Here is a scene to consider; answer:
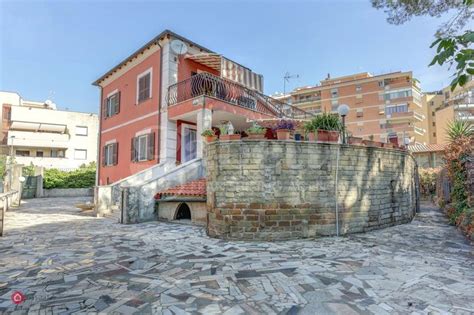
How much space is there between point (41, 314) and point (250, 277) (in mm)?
2697

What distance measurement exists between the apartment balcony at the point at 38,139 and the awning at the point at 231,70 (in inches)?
1157

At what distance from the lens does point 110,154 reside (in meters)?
18.2

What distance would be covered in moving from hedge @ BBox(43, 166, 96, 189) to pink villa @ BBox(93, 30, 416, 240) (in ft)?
26.7

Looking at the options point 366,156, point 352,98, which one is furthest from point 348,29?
point 352,98

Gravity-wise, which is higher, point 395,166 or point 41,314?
point 395,166

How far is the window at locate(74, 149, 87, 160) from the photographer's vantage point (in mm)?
36766

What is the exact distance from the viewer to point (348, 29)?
9.80m

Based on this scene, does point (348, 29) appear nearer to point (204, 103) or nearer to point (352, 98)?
point (204, 103)

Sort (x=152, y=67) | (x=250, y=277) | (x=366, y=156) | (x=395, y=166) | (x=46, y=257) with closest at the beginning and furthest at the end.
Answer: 1. (x=250, y=277)
2. (x=46, y=257)
3. (x=366, y=156)
4. (x=395, y=166)
5. (x=152, y=67)

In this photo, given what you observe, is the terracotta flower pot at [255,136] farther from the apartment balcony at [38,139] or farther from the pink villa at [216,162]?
the apartment balcony at [38,139]

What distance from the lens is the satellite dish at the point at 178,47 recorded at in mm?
13284

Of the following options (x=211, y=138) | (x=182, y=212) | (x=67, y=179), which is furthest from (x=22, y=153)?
(x=211, y=138)

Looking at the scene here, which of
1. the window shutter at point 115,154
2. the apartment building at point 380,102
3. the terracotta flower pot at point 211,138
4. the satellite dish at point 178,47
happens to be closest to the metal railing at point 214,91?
the satellite dish at point 178,47

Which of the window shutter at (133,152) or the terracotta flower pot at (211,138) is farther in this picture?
the window shutter at (133,152)
